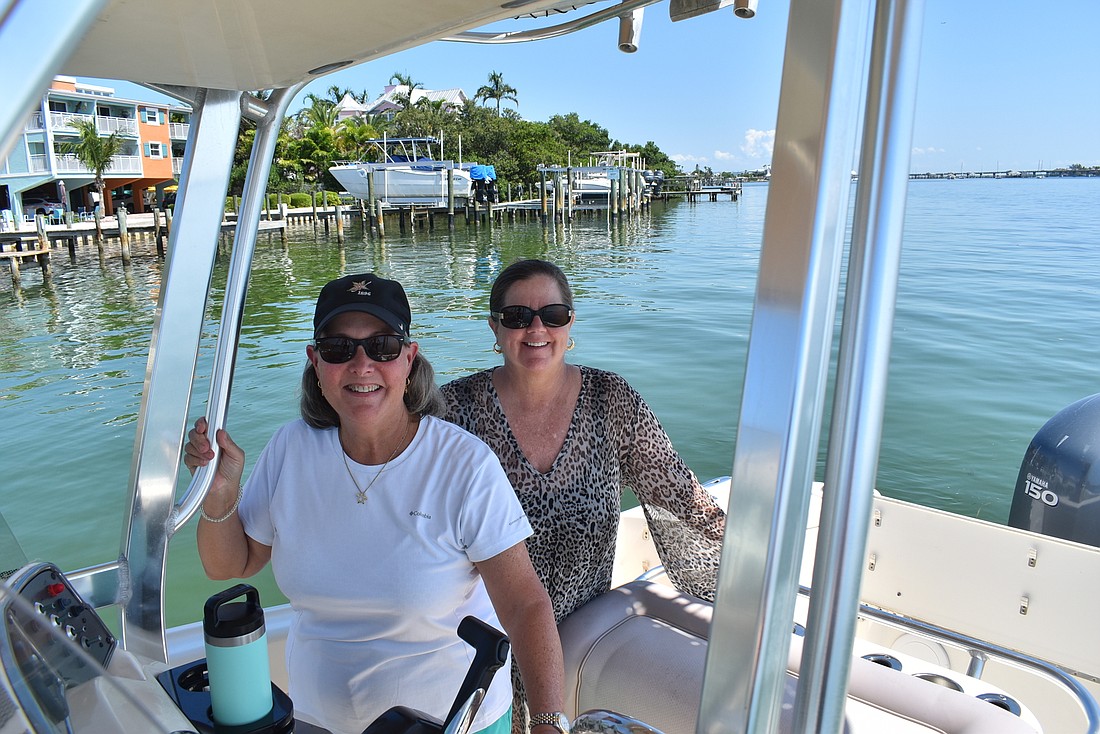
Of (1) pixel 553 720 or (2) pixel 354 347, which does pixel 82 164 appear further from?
(1) pixel 553 720

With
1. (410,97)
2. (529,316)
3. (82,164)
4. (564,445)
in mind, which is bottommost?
(564,445)

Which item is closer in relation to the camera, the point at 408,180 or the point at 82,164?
the point at 82,164

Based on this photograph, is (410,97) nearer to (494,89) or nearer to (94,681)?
(494,89)

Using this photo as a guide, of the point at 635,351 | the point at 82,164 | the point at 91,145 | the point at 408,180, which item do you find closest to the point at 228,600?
the point at 91,145

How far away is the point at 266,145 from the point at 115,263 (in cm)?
2464

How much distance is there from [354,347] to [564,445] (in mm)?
669

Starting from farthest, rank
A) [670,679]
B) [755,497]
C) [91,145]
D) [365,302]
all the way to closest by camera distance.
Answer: [91,145] → [670,679] → [365,302] → [755,497]

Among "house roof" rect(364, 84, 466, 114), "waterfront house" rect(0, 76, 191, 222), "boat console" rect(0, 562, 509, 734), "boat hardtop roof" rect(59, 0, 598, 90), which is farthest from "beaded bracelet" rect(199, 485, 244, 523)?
"house roof" rect(364, 84, 466, 114)

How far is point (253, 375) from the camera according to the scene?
11.5 m

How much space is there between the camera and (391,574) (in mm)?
1633

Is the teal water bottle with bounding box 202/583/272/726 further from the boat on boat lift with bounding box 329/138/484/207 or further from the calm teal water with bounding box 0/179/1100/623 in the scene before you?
the boat on boat lift with bounding box 329/138/484/207

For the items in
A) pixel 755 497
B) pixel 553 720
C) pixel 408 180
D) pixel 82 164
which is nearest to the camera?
pixel 755 497

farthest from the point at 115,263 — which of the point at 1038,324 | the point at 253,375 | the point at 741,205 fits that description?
the point at 741,205

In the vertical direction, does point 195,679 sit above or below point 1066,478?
above
